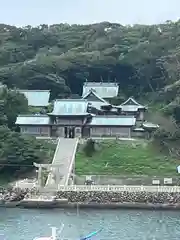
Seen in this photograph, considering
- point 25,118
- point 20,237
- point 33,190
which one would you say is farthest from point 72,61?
point 20,237

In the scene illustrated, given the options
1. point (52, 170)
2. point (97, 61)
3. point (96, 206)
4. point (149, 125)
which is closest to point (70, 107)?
point (149, 125)

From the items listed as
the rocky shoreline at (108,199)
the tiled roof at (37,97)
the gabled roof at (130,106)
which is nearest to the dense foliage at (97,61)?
the gabled roof at (130,106)

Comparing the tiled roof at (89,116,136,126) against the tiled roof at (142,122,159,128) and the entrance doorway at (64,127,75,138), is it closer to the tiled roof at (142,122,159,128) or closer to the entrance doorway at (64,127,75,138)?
the tiled roof at (142,122,159,128)

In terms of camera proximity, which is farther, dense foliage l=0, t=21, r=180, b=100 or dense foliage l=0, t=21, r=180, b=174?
dense foliage l=0, t=21, r=180, b=100

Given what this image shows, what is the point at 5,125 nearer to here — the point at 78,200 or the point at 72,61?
the point at 78,200

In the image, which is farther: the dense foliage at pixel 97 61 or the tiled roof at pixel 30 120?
the dense foliage at pixel 97 61

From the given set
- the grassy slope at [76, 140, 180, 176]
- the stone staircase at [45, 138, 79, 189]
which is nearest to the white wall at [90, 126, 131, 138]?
the grassy slope at [76, 140, 180, 176]

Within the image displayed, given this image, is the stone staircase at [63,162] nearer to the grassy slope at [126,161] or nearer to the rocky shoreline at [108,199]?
the grassy slope at [126,161]
